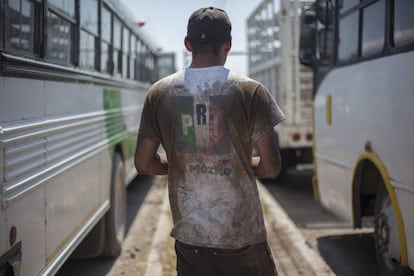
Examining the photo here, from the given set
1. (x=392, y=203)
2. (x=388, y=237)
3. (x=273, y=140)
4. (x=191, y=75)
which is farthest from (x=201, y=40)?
(x=388, y=237)

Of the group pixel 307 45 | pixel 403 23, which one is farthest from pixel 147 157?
pixel 307 45

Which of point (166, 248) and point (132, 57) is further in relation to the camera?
point (132, 57)

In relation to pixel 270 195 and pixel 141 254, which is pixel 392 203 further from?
pixel 270 195

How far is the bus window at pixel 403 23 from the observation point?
12.7 feet

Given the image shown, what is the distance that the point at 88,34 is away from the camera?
193 inches

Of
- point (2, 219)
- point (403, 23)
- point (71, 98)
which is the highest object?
point (403, 23)

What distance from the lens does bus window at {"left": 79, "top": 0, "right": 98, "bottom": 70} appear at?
4.61 m

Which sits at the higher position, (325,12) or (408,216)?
(325,12)

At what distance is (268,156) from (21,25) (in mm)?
1540

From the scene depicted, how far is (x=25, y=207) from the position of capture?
291 centimetres

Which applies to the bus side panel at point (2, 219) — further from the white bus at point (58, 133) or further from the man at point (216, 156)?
the man at point (216, 156)

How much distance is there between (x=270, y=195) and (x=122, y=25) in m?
4.08

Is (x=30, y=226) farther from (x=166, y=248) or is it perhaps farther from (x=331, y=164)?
(x=331, y=164)

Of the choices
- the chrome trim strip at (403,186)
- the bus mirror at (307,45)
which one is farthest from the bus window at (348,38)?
the chrome trim strip at (403,186)
